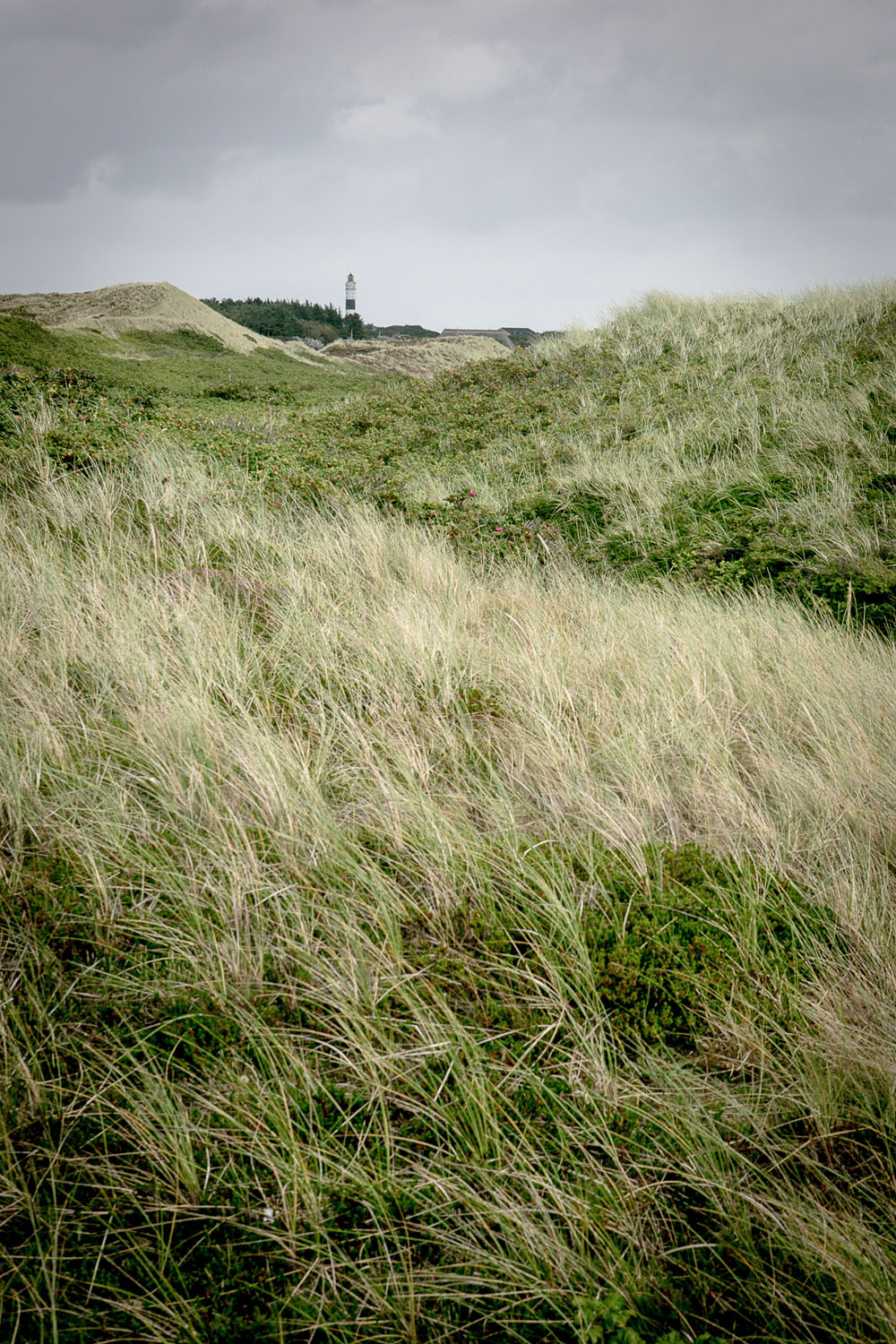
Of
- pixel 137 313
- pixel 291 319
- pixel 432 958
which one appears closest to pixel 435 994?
pixel 432 958

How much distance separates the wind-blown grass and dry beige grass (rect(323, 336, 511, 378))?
2458 centimetres

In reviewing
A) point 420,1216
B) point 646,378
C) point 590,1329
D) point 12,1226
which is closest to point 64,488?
point 12,1226

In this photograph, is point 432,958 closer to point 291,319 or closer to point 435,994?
point 435,994

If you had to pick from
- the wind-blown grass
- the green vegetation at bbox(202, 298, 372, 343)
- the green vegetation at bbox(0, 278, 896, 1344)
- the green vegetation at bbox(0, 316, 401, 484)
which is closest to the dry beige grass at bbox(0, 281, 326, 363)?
the green vegetation at bbox(0, 316, 401, 484)

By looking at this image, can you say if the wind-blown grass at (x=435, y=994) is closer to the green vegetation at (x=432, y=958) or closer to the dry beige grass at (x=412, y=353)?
the green vegetation at (x=432, y=958)

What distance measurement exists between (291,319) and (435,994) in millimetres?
53610

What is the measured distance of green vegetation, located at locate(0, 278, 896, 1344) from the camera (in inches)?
57.8

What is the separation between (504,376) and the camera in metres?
14.8

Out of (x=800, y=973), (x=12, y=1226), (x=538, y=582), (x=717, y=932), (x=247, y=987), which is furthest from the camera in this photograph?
(x=538, y=582)

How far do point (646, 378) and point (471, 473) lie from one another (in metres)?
4.67

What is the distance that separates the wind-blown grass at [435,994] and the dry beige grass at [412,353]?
80.6ft

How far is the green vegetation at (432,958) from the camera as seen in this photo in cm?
147

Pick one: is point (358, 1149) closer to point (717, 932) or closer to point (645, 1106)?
point (645, 1106)

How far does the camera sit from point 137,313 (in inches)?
1008
